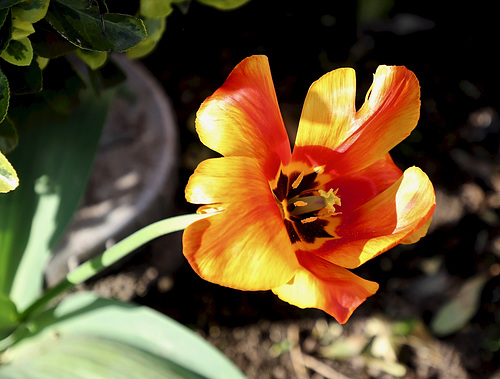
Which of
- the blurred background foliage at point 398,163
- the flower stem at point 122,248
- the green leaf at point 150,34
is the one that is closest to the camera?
the flower stem at point 122,248

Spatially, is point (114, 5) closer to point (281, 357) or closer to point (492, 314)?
point (281, 357)

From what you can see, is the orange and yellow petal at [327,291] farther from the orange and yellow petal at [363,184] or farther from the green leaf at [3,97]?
the green leaf at [3,97]

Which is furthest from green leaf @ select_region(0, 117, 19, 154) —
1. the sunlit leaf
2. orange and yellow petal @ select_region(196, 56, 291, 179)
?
the sunlit leaf

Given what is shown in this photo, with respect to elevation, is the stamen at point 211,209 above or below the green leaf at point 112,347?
above

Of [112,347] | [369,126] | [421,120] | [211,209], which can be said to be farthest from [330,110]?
[421,120]

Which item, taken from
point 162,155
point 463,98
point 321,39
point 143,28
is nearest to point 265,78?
point 143,28

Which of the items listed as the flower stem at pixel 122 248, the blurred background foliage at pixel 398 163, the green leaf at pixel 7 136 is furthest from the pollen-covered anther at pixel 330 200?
the blurred background foliage at pixel 398 163
